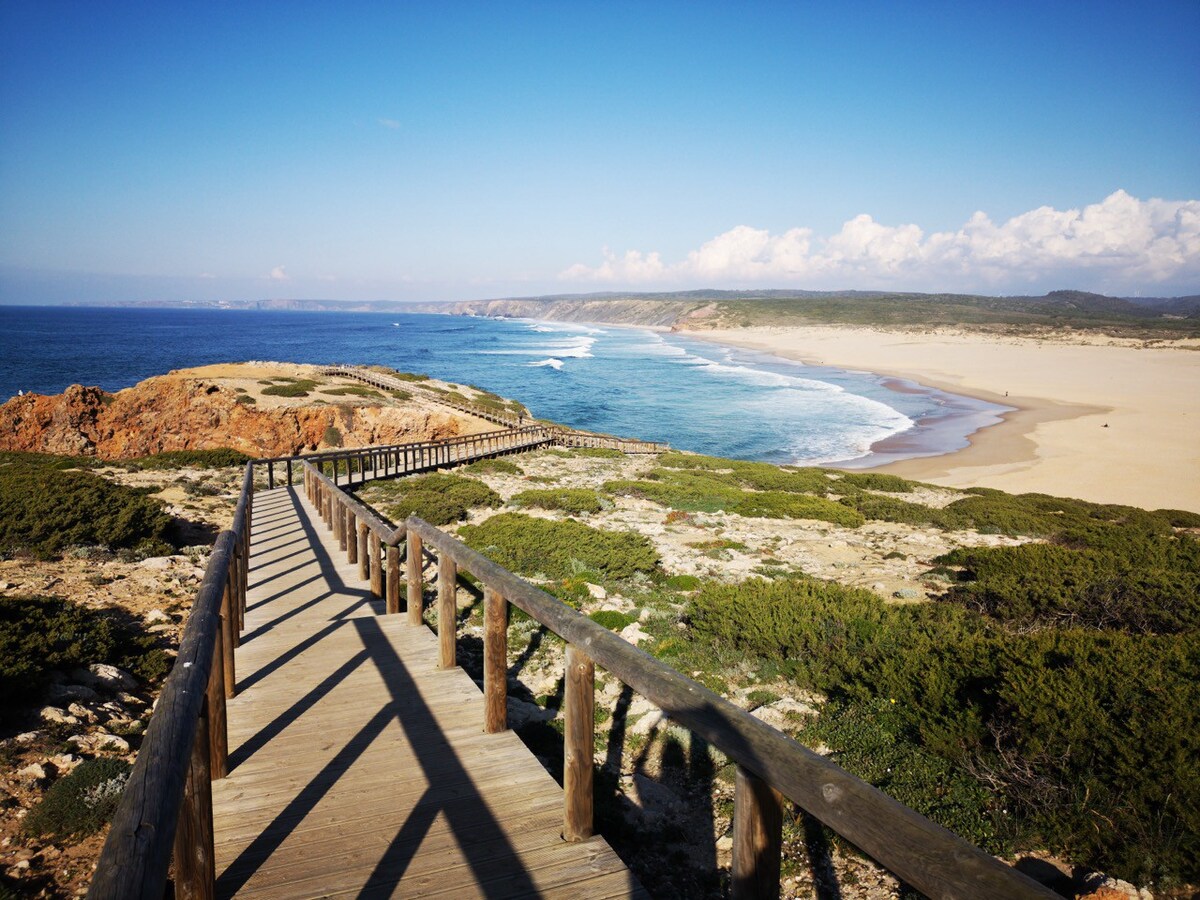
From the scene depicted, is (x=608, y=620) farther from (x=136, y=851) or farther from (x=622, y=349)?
(x=622, y=349)

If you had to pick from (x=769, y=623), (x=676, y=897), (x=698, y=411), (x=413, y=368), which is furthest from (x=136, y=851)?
(x=413, y=368)

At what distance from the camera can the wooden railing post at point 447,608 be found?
4629mm

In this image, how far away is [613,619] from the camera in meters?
7.80

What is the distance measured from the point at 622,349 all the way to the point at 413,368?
4507 cm

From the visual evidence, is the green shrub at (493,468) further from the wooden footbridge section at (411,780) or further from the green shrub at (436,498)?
the wooden footbridge section at (411,780)

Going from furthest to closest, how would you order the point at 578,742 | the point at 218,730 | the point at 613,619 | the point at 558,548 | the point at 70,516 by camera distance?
the point at 558,548
the point at 70,516
the point at 613,619
the point at 218,730
the point at 578,742

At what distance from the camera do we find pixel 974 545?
13.3 meters

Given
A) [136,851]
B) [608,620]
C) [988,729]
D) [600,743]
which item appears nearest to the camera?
[136,851]

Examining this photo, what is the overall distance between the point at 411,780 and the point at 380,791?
0.16 meters

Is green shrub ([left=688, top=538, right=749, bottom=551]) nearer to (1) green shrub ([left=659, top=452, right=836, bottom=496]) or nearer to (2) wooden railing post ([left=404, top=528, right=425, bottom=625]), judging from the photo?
(2) wooden railing post ([left=404, top=528, right=425, bottom=625])

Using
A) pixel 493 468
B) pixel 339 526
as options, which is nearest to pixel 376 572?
pixel 339 526

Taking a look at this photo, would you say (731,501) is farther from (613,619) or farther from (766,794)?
(766,794)

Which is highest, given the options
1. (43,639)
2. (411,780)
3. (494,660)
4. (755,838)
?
(755,838)

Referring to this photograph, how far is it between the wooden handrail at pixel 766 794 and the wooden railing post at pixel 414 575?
247 centimetres
